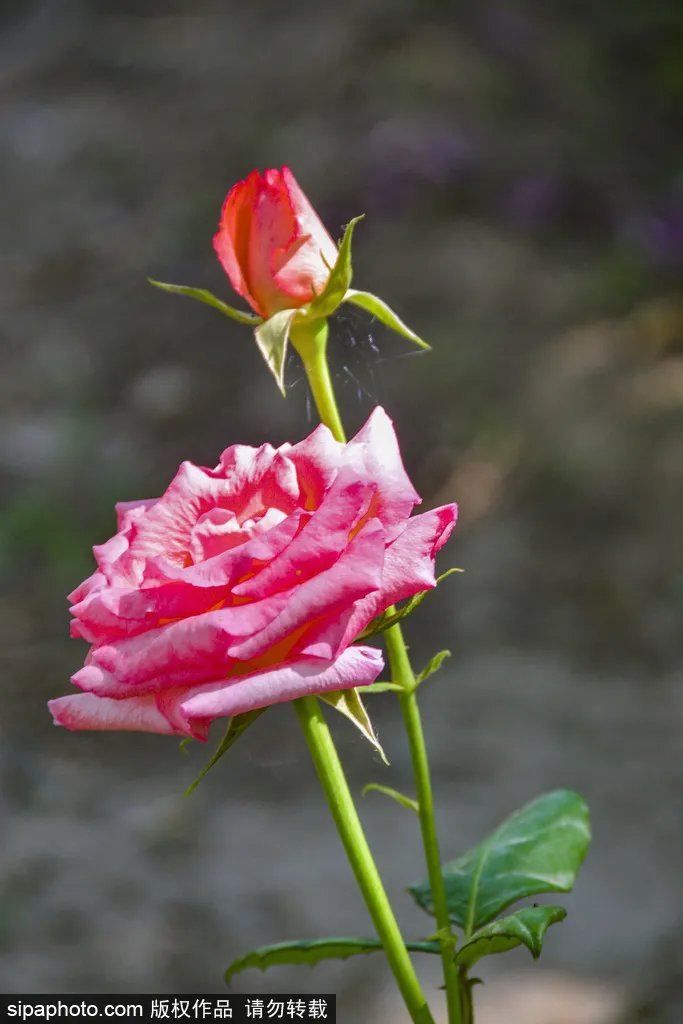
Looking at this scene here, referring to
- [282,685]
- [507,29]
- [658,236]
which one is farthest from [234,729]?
[507,29]

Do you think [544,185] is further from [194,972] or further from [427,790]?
[427,790]

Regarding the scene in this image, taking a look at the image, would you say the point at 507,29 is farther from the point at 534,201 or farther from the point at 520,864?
the point at 520,864

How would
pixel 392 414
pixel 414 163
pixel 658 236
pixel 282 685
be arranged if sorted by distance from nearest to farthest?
pixel 282 685 < pixel 392 414 < pixel 658 236 < pixel 414 163

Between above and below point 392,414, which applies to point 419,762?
above

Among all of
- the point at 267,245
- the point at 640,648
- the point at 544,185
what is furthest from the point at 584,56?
the point at 267,245

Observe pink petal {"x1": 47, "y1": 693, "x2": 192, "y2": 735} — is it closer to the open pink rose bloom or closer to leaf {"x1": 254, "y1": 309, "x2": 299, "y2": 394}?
the open pink rose bloom

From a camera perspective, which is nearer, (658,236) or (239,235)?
(239,235)

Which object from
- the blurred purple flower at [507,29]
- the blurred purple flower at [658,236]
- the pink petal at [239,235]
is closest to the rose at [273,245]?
the pink petal at [239,235]

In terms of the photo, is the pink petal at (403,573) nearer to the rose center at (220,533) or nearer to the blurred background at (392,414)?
the rose center at (220,533)
